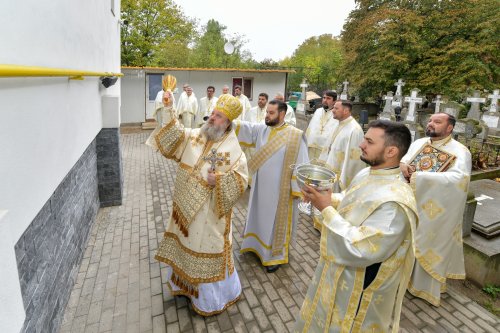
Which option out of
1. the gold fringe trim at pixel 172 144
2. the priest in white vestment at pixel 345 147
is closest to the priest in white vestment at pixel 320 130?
the priest in white vestment at pixel 345 147

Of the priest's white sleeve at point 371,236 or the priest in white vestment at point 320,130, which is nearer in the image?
the priest's white sleeve at point 371,236

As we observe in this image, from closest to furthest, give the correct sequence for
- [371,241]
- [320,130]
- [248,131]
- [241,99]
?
[371,241]
[248,131]
[320,130]
[241,99]

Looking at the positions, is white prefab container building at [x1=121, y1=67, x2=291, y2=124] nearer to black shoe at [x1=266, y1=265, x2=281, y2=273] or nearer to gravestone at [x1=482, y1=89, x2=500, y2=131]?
gravestone at [x1=482, y1=89, x2=500, y2=131]

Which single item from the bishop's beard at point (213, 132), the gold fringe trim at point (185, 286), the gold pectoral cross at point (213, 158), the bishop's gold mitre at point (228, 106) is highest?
the bishop's gold mitre at point (228, 106)

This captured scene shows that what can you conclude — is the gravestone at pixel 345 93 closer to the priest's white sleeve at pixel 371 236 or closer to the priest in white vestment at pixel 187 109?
the priest in white vestment at pixel 187 109

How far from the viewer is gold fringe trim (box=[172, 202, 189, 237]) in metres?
3.23

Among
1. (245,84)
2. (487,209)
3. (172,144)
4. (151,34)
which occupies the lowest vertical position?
(487,209)

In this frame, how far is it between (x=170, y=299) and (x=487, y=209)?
529 cm

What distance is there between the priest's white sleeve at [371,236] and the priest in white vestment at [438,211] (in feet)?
6.63

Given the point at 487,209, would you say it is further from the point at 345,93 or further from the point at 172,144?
the point at 345,93

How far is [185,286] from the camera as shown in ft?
11.3

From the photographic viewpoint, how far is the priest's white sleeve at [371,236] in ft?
6.42

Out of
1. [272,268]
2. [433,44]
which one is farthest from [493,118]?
[272,268]

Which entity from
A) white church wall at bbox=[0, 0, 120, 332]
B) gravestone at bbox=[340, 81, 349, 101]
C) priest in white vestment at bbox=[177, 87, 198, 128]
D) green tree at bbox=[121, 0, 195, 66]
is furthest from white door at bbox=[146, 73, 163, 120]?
white church wall at bbox=[0, 0, 120, 332]
